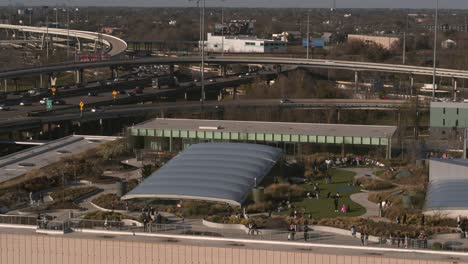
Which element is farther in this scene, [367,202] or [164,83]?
[164,83]

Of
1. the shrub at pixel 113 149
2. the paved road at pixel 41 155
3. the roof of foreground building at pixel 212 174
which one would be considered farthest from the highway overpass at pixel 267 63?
the roof of foreground building at pixel 212 174

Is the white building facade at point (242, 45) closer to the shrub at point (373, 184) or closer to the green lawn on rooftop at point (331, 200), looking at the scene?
the green lawn on rooftop at point (331, 200)

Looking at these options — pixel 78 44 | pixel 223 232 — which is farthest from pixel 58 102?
pixel 78 44

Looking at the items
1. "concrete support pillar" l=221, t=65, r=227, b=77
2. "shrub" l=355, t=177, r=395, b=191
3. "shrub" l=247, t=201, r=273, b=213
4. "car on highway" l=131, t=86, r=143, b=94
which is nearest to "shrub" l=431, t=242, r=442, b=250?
"shrub" l=247, t=201, r=273, b=213

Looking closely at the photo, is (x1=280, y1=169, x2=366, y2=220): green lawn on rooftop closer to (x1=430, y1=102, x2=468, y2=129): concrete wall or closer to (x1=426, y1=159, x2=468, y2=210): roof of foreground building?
(x1=426, y1=159, x2=468, y2=210): roof of foreground building

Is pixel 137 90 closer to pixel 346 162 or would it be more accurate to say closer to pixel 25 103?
pixel 25 103

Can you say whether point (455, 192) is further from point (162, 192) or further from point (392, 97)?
point (392, 97)

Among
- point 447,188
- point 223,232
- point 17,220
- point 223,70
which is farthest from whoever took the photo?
point 223,70
